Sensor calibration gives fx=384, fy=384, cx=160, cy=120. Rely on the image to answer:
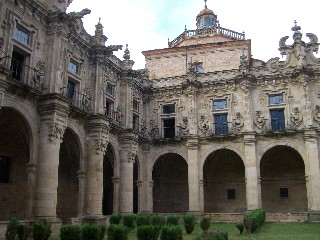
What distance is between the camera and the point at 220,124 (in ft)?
106

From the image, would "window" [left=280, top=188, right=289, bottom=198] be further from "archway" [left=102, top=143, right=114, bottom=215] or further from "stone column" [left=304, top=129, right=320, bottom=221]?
"archway" [left=102, top=143, right=114, bottom=215]

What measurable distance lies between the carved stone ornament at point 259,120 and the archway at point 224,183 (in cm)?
437

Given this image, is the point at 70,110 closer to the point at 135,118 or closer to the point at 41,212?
the point at 41,212

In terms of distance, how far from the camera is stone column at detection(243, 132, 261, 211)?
1154 inches

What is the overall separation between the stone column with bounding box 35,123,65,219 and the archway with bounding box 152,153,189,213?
1586cm

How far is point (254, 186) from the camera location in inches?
1157

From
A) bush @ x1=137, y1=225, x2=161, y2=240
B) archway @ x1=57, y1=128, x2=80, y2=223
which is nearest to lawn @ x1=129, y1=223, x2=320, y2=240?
bush @ x1=137, y1=225, x2=161, y2=240

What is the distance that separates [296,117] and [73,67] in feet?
57.1

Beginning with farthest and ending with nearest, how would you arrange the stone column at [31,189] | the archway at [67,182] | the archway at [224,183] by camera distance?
the archway at [224,183]
the archway at [67,182]
the stone column at [31,189]

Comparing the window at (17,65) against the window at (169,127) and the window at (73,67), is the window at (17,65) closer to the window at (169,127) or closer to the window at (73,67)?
the window at (73,67)

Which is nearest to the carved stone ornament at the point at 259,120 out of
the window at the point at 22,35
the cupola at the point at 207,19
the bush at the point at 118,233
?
the cupola at the point at 207,19

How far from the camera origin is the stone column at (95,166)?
23.6 meters

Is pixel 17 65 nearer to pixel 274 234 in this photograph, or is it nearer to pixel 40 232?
pixel 40 232

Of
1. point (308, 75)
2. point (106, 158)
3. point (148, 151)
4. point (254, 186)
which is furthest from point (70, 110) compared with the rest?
point (308, 75)
